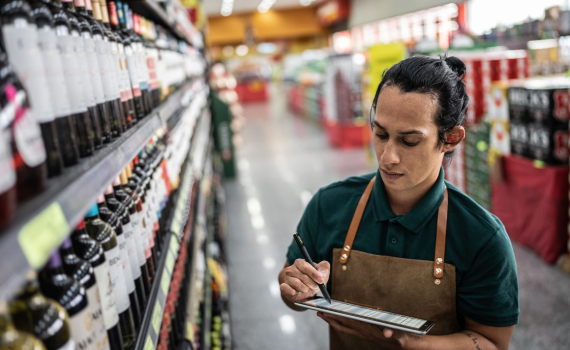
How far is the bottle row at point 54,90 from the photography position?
60 centimetres

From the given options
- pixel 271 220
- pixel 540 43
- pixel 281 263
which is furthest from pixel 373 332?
pixel 540 43

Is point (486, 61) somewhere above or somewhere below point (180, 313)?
above

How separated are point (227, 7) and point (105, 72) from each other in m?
18.4

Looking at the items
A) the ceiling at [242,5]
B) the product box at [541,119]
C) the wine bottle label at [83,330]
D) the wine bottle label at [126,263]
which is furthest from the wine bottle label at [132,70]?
the ceiling at [242,5]

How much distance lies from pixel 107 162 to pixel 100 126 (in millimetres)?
193

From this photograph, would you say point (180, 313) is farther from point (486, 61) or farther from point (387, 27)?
point (387, 27)

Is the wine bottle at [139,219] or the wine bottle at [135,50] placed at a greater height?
the wine bottle at [135,50]

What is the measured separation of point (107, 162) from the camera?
875 mm

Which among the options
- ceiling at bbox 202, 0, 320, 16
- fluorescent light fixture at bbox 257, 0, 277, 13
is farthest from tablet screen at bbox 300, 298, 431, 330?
fluorescent light fixture at bbox 257, 0, 277, 13

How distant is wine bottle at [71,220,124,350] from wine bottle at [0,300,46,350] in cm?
28

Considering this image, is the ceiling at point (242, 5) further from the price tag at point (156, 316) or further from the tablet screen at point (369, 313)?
the tablet screen at point (369, 313)

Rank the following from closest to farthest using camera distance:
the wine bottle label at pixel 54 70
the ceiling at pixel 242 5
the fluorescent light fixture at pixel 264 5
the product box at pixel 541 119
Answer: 1. the wine bottle label at pixel 54 70
2. the product box at pixel 541 119
3. the ceiling at pixel 242 5
4. the fluorescent light fixture at pixel 264 5

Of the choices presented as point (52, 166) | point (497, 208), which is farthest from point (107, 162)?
point (497, 208)

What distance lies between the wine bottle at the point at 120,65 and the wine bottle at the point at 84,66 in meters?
0.17
